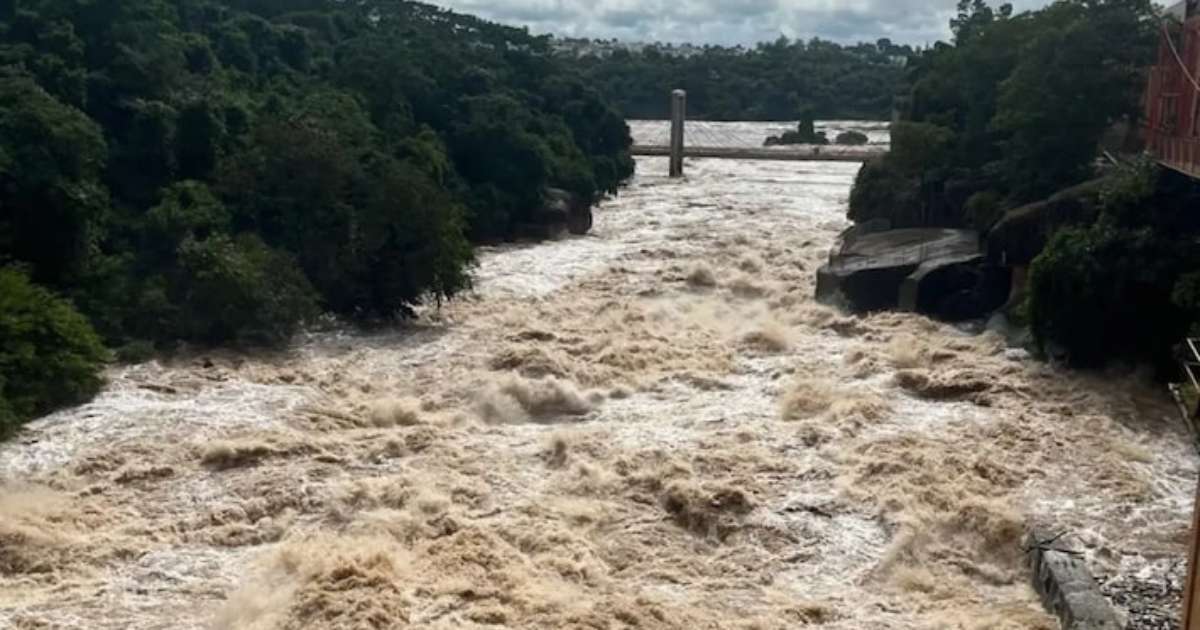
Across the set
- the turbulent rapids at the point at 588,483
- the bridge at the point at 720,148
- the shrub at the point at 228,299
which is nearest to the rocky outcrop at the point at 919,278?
the turbulent rapids at the point at 588,483

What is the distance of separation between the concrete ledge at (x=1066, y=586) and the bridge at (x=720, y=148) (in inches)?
1494

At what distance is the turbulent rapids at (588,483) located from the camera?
1236 cm

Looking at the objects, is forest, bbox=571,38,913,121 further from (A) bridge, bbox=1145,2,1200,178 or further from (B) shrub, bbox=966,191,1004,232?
(A) bridge, bbox=1145,2,1200,178

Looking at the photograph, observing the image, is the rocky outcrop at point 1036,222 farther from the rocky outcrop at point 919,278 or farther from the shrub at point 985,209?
the shrub at point 985,209

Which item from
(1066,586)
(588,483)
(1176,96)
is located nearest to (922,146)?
(1176,96)

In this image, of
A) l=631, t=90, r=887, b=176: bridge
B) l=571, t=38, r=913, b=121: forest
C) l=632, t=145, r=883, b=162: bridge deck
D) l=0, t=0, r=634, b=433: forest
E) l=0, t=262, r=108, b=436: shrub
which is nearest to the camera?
l=0, t=262, r=108, b=436: shrub

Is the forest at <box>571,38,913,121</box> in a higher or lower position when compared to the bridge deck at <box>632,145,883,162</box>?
higher

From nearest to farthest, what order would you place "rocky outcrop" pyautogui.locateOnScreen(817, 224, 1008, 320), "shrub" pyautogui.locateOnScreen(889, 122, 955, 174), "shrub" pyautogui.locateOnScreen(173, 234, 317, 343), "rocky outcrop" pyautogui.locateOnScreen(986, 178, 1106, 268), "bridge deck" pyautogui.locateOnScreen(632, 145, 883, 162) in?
"shrub" pyautogui.locateOnScreen(173, 234, 317, 343) < "rocky outcrop" pyautogui.locateOnScreen(986, 178, 1106, 268) < "rocky outcrop" pyautogui.locateOnScreen(817, 224, 1008, 320) < "shrub" pyautogui.locateOnScreen(889, 122, 955, 174) < "bridge deck" pyautogui.locateOnScreen(632, 145, 883, 162)

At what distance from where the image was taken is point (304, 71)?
128 ft

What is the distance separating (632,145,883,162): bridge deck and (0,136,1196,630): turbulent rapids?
1357 inches

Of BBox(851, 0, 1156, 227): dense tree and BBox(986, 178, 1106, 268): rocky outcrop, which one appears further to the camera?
BBox(851, 0, 1156, 227): dense tree

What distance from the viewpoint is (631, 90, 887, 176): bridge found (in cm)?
5347

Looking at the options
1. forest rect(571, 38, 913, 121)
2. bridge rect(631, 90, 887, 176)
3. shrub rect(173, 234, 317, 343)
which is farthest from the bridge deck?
shrub rect(173, 234, 317, 343)

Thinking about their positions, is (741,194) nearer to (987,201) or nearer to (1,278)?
(987,201)
